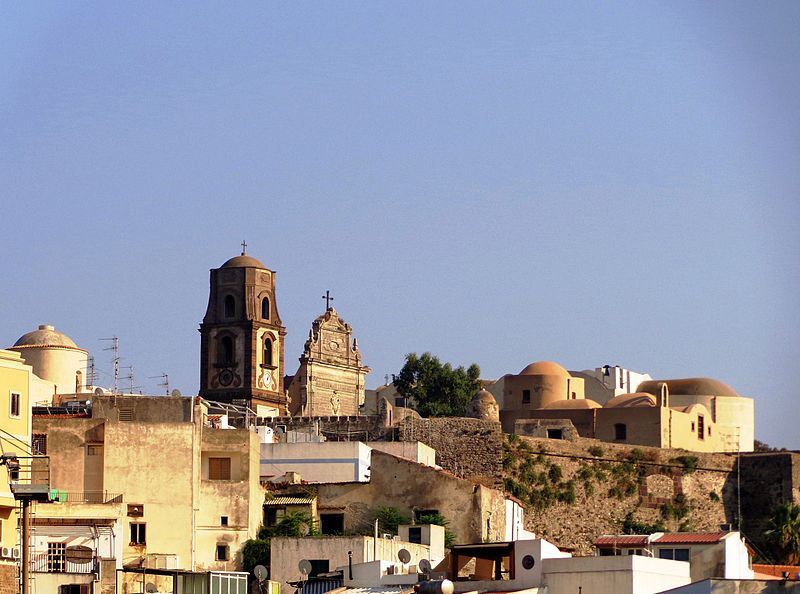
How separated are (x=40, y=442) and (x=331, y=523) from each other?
27.5 feet

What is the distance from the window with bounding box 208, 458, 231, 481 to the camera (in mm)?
57750

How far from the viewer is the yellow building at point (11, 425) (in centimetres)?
4762

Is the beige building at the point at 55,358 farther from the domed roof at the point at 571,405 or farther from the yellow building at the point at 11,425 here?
the yellow building at the point at 11,425

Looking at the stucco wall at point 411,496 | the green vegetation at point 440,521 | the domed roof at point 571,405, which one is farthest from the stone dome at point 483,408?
the green vegetation at point 440,521

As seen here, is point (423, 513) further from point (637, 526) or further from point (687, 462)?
point (687, 462)

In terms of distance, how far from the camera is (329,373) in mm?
104500

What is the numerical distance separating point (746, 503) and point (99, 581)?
117ft

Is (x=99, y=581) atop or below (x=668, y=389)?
below

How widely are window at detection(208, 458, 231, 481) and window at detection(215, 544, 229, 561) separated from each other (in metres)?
1.92

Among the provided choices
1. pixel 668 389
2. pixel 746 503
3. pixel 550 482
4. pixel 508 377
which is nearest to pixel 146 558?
pixel 550 482

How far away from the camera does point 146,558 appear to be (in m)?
54.2

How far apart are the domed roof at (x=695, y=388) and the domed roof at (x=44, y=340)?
87.6 ft

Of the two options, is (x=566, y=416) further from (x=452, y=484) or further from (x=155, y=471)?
(x=155, y=471)

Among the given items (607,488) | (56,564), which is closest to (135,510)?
(56,564)
